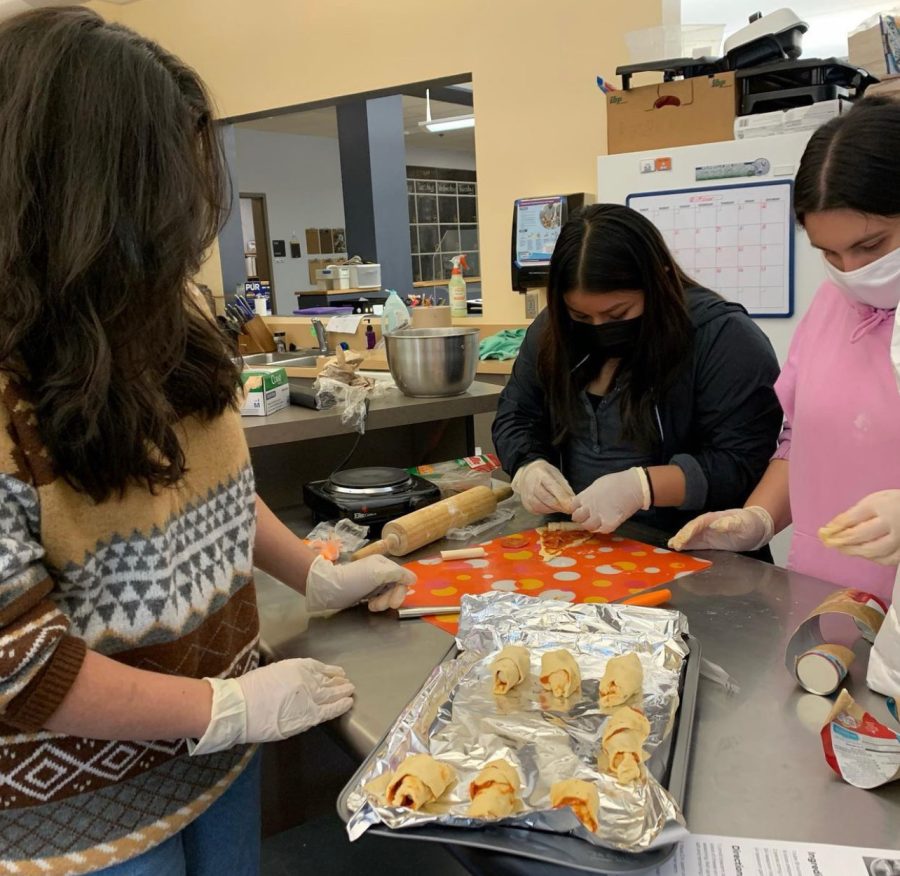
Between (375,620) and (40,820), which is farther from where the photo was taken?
(375,620)

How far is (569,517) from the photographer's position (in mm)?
1725

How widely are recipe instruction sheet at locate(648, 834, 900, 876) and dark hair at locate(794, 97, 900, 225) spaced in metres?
0.92

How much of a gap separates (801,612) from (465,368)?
1.17 metres

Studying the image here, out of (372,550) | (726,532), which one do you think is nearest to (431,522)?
(372,550)

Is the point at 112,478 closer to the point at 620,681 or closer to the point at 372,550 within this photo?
the point at 620,681

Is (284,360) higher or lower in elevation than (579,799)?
higher

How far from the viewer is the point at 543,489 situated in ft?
5.52

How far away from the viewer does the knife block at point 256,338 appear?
4551mm

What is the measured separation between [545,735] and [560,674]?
0.09 metres

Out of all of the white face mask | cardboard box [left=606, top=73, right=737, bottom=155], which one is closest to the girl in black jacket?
the white face mask

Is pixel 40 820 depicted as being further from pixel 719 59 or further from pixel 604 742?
pixel 719 59

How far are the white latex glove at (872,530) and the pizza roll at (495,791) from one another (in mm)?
493

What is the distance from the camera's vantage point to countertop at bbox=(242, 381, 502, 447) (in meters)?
1.94

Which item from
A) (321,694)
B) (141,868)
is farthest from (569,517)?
(141,868)
